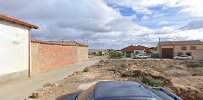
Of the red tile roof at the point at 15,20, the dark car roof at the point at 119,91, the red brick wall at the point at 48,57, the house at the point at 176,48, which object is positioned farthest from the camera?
the house at the point at 176,48

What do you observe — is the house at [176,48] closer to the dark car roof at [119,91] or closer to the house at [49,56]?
the house at [49,56]

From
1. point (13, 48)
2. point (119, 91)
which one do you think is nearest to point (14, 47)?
point (13, 48)

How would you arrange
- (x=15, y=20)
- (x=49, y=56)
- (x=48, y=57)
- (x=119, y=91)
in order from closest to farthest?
1. (x=119, y=91)
2. (x=15, y=20)
3. (x=48, y=57)
4. (x=49, y=56)

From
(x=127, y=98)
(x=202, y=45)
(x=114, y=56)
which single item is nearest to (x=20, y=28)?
(x=127, y=98)

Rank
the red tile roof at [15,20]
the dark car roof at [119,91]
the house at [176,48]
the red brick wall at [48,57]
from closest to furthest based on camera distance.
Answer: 1. the dark car roof at [119,91]
2. the red tile roof at [15,20]
3. the red brick wall at [48,57]
4. the house at [176,48]

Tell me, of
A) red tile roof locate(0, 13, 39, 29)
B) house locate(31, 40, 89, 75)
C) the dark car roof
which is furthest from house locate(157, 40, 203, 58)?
the dark car roof

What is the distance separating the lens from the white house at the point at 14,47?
1549cm

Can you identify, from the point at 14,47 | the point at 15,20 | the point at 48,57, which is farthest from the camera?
the point at 48,57

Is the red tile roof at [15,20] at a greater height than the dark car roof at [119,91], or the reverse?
the red tile roof at [15,20]

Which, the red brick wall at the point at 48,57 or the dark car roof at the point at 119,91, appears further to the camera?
the red brick wall at the point at 48,57

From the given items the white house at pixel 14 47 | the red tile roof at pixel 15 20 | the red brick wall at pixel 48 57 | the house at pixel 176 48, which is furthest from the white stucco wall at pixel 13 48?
the house at pixel 176 48

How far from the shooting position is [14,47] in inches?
→ 671

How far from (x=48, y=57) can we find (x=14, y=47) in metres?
7.39

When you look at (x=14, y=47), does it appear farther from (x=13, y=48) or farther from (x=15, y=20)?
(x=15, y=20)
